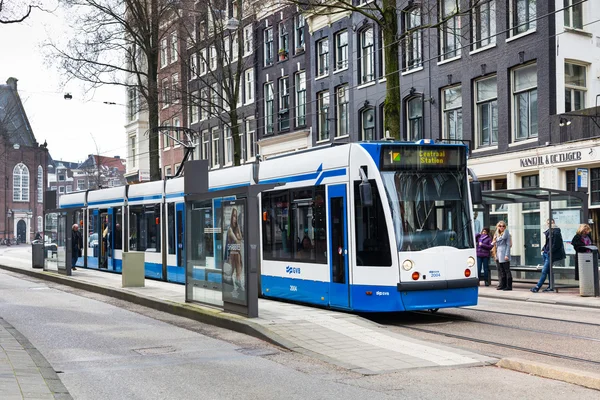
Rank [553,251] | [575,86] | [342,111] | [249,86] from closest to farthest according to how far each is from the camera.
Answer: [553,251] → [575,86] → [342,111] → [249,86]

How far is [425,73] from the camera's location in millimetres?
31281

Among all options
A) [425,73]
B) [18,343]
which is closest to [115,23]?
[425,73]

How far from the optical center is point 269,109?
43.1 m

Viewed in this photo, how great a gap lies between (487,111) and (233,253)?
17.2m

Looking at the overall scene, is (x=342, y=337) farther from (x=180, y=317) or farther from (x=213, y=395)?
(x=180, y=317)

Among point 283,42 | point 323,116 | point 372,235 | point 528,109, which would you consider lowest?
point 372,235

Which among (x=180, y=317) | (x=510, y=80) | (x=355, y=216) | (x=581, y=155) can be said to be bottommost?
(x=180, y=317)

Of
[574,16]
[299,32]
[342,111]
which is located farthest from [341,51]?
[574,16]

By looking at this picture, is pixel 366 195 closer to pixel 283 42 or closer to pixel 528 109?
pixel 528 109

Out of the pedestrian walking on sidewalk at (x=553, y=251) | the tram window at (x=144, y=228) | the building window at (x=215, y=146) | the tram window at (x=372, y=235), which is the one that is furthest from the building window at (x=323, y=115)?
the tram window at (x=372, y=235)

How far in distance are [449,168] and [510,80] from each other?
1457cm

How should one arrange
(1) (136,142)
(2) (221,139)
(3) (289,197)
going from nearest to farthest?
(3) (289,197) < (2) (221,139) < (1) (136,142)

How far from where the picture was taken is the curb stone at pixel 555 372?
7.86 metres

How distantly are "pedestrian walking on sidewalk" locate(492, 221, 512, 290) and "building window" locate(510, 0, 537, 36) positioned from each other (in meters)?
8.86
